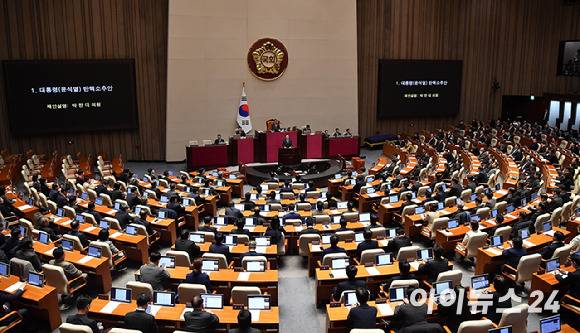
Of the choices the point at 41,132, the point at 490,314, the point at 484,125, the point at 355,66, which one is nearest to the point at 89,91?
the point at 41,132

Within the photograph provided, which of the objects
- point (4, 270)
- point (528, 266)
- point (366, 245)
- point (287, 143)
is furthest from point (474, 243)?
point (287, 143)

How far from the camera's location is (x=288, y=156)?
1852cm

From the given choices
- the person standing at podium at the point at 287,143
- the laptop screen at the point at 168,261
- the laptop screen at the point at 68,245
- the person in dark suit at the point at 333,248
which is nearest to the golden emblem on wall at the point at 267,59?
the person standing at podium at the point at 287,143

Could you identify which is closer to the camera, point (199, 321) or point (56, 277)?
point (199, 321)

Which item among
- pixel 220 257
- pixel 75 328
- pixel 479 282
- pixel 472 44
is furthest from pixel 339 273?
pixel 472 44

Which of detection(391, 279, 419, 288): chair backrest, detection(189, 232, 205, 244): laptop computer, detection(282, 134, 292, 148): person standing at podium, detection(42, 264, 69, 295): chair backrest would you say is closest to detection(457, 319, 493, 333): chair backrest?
detection(391, 279, 419, 288): chair backrest

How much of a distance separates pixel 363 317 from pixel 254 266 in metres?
2.47

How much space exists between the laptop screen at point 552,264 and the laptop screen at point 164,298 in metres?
6.26

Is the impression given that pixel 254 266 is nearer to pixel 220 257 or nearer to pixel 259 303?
pixel 220 257

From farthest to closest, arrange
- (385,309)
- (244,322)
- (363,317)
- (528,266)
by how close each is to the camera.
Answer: (528,266) < (385,309) < (363,317) < (244,322)

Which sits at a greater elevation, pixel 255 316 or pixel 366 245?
pixel 366 245

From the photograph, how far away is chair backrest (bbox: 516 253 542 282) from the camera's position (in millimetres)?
7855

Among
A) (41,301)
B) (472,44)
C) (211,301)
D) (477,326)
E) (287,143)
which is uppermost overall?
(472,44)

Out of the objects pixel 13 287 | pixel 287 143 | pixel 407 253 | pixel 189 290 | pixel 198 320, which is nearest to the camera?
pixel 198 320
